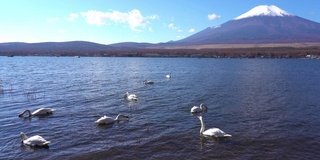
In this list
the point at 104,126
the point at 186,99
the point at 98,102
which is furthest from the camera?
the point at 186,99

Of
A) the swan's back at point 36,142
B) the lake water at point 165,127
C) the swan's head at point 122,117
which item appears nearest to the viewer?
the lake water at point 165,127

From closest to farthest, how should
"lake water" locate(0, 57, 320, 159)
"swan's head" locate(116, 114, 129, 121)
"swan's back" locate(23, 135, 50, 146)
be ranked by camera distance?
"lake water" locate(0, 57, 320, 159) < "swan's back" locate(23, 135, 50, 146) < "swan's head" locate(116, 114, 129, 121)

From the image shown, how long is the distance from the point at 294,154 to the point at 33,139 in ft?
46.4

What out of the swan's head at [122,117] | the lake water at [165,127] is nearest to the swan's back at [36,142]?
the lake water at [165,127]

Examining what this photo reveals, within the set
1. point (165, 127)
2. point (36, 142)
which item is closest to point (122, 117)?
point (165, 127)

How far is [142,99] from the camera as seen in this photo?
32.0m

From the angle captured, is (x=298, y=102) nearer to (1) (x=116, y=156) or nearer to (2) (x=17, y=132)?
(1) (x=116, y=156)

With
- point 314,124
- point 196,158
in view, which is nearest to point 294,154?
point 196,158

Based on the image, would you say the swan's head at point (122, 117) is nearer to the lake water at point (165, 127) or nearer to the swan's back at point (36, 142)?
the lake water at point (165, 127)

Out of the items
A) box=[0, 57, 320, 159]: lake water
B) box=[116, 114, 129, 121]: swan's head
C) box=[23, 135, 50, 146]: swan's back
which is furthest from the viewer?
box=[116, 114, 129, 121]: swan's head

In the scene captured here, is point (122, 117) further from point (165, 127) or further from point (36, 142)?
point (36, 142)

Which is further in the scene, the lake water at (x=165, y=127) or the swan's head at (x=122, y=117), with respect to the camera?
the swan's head at (x=122, y=117)

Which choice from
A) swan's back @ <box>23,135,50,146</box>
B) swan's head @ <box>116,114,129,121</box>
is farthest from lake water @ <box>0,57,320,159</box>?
swan's head @ <box>116,114,129,121</box>

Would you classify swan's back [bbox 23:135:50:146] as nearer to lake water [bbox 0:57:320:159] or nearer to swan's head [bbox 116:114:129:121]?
lake water [bbox 0:57:320:159]
